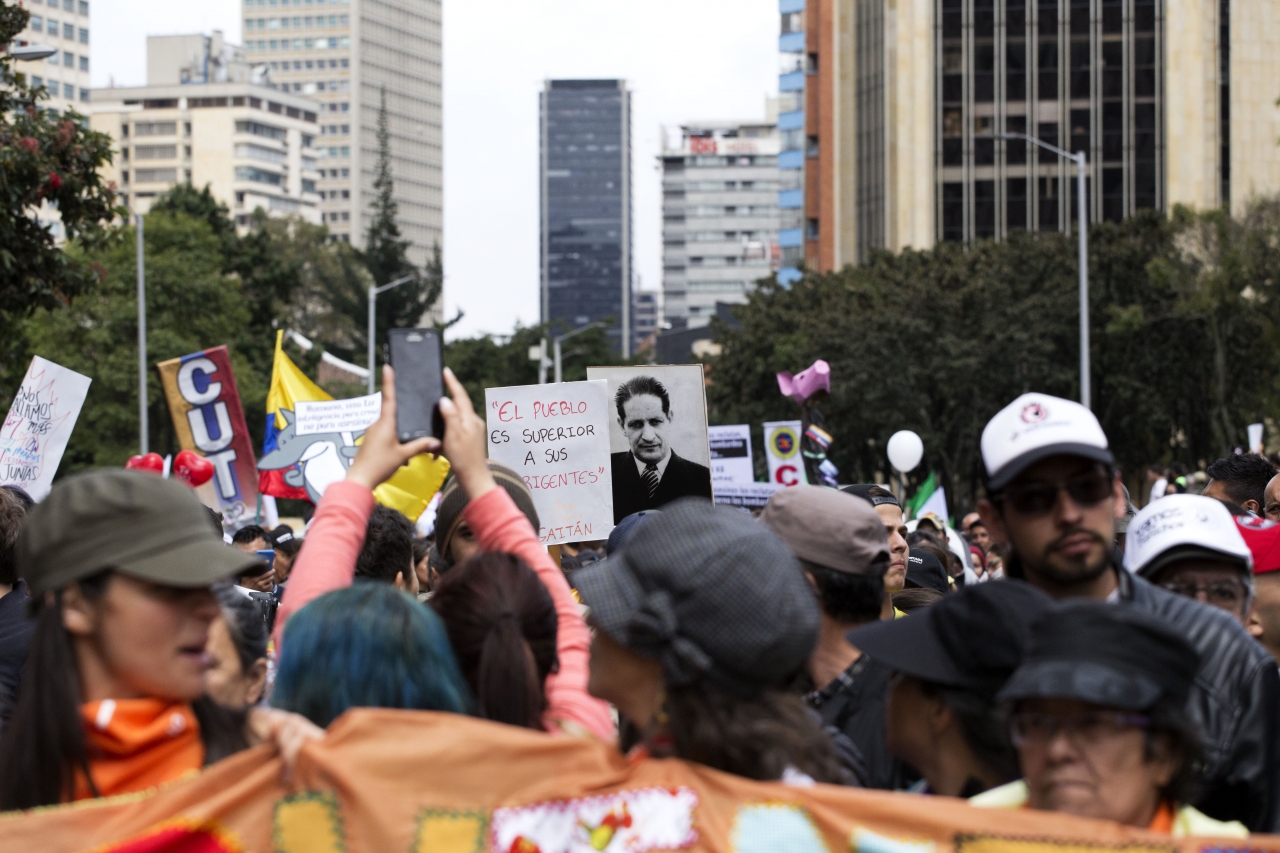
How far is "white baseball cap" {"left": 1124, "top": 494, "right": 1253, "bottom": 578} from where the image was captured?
3818 millimetres

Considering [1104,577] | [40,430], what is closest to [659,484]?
[40,430]

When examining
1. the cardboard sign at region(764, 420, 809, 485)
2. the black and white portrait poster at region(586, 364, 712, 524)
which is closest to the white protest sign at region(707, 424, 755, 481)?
the cardboard sign at region(764, 420, 809, 485)

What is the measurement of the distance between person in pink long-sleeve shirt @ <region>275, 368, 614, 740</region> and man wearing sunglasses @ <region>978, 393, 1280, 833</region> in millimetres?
922

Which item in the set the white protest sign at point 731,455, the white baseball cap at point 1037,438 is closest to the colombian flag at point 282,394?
the white protest sign at point 731,455

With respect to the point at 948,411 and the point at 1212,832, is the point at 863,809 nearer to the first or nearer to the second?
the point at 1212,832

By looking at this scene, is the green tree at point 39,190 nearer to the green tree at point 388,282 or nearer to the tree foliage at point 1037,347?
the tree foliage at point 1037,347

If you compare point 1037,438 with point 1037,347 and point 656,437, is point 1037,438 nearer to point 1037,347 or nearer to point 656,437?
point 656,437

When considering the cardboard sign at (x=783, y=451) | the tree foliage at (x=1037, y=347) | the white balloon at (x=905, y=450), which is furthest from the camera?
the tree foliage at (x=1037, y=347)

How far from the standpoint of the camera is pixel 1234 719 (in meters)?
3.14

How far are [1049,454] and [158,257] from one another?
50489 mm

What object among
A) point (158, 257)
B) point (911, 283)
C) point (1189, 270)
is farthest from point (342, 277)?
point (1189, 270)

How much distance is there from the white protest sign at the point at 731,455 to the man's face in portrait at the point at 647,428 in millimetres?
6327

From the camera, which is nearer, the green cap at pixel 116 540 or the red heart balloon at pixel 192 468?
the green cap at pixel 116 540

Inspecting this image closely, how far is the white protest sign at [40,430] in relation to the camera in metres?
8.60
